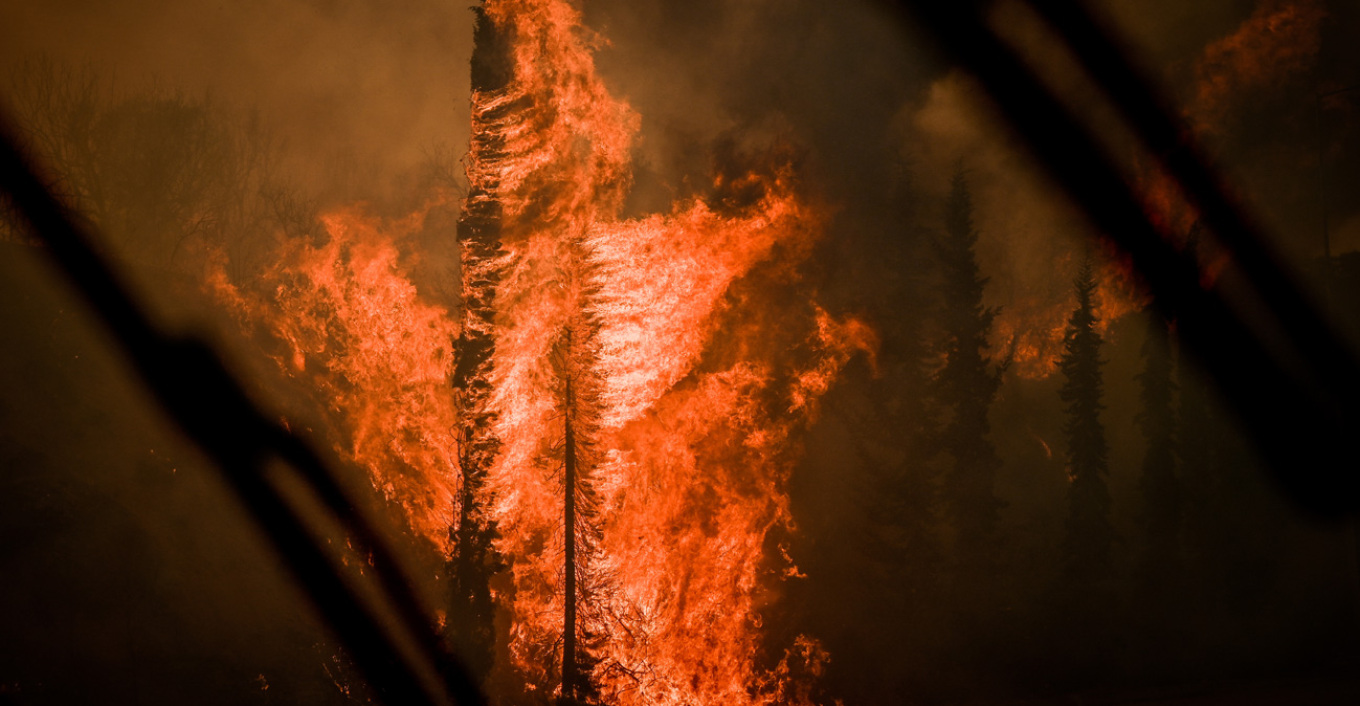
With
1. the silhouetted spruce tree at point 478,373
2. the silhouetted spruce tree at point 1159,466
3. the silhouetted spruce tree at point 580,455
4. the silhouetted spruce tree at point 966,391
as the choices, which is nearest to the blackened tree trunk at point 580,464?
the silhouetted spruce tree at point 580,455

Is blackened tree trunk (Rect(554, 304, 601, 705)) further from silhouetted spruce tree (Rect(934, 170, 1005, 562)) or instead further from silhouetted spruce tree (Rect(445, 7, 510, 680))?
silhouetted spruce tree (Rect(934, 170, 1005, 562))

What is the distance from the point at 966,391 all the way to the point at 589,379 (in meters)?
20.9

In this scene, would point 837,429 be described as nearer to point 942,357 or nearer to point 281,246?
point 942,357

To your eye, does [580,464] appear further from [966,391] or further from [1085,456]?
[1085,456]

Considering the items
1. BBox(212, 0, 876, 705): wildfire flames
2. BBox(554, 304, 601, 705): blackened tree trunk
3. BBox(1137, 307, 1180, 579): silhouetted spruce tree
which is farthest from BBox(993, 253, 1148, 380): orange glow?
BBox(554, 304, 601, 705): blackened tree trunk

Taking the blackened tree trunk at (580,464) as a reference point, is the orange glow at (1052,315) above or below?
above

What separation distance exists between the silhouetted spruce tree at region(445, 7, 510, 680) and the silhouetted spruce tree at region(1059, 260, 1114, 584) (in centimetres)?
2728

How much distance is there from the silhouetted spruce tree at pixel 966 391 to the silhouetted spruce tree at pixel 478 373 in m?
21.7

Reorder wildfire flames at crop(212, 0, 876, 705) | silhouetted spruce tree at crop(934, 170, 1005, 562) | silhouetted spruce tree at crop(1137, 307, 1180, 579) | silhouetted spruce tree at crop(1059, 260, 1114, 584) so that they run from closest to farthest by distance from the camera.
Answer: wildfire flames at crop(212, 0, 876, 705)
silhouetted spruce tree at crop(934, 170, 1005, 562)
silhouetted spruce tree at crop(1059, 260, 1114, 584)
silhouetted spruce tree at crop(1137, 307, 1180, 579)

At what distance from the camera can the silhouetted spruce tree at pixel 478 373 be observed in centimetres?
1402

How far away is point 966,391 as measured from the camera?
96.3ft

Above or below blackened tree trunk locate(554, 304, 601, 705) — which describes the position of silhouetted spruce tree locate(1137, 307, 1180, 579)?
above

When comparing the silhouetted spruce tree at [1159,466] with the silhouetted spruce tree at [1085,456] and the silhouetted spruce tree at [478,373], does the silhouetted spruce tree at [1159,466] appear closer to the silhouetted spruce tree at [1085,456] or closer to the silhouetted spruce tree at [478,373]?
the silhouetted spruce tree at [1085,456]

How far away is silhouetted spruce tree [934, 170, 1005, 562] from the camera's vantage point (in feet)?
94.6
